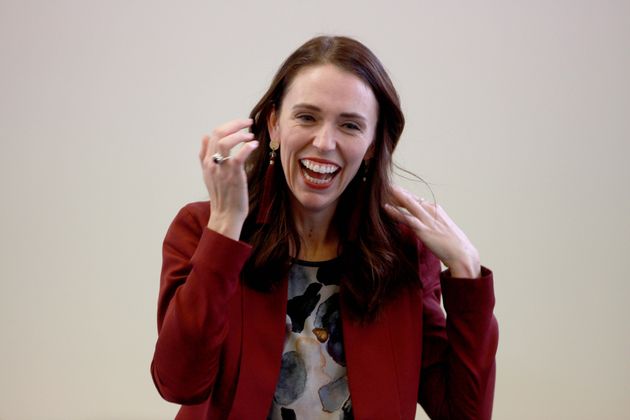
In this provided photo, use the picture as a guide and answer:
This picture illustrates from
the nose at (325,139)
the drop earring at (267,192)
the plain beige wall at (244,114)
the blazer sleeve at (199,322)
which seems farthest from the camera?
the plain beige wall at (244,114)

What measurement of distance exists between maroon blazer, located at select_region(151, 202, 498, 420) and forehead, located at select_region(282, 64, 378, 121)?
0.29 metres

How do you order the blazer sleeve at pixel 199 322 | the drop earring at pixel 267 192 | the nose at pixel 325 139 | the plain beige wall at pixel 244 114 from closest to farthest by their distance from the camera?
1. the blazer sleeve at pixel 199 322
2. the nose at pixel 325 139
3. the drop earring at pixel 267 192
4. the plain beige wall at pixel 244 114

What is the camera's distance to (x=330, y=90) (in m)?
1.27

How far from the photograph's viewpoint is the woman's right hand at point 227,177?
116 centimetres

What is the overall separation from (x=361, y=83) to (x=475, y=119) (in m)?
1.05

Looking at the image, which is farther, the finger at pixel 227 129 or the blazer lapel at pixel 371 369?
the blazer lapel at pixel 371 369

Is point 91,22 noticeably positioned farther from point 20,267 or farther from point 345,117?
point 345,117

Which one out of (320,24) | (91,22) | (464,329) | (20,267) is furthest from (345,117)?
(20,267)

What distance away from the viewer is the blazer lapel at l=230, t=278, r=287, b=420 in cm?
124

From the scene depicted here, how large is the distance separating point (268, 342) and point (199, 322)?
0.18m

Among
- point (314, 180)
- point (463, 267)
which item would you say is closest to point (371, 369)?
point (463, 267)

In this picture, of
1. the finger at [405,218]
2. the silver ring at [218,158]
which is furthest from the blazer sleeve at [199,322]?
the finger at [405,218]

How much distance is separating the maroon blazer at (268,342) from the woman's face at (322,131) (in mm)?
187

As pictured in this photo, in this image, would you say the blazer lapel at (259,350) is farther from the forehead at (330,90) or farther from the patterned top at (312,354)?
the forehead at (330,90)
